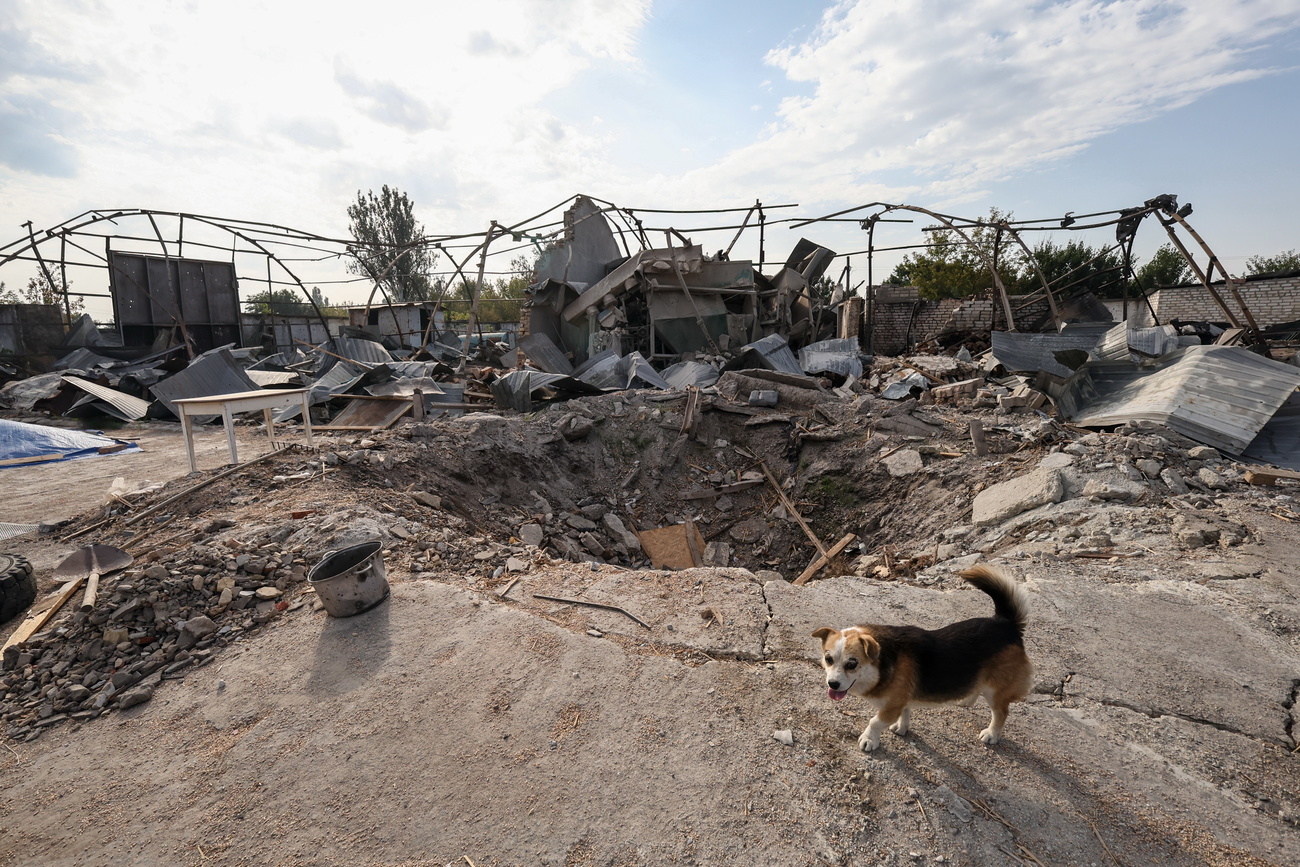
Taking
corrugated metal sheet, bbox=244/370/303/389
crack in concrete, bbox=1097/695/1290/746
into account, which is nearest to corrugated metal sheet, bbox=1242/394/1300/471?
crack in concrete, bbox=1097/695/1290/746

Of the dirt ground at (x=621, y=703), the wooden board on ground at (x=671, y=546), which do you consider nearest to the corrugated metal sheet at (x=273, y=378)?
the dirt ground at (x=621, y=703)

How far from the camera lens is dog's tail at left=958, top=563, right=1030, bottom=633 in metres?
2.26

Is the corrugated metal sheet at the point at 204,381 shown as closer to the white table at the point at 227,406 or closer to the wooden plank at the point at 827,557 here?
the white table at the point at 227,406

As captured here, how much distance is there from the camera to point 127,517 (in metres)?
4.80

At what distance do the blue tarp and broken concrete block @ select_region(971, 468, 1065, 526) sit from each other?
11.2 metres

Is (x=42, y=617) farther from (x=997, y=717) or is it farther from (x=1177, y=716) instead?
(x=1177, y=716)

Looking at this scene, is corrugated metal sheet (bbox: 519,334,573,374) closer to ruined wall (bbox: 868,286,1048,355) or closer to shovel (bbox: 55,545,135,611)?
ruined wall (bbox: 868,286,1048,355)

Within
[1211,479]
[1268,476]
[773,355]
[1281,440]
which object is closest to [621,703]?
[1211,479]

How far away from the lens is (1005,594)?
226cm

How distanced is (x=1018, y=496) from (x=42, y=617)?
22.6ft

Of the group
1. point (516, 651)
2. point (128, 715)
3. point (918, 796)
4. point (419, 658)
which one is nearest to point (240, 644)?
point (128, 715)

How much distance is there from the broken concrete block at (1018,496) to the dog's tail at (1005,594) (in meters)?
2.96

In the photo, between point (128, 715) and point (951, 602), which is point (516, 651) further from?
point (951, 602)

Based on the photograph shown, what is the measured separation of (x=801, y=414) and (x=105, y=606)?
7.02 m
